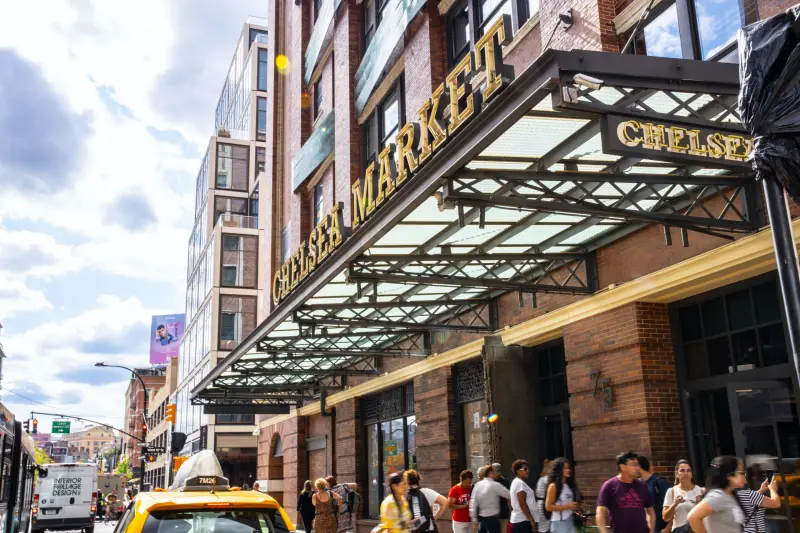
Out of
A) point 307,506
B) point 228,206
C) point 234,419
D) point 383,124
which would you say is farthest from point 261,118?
point 307,506

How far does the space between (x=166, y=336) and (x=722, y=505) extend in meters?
109

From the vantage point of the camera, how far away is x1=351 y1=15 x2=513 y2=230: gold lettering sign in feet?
28.3

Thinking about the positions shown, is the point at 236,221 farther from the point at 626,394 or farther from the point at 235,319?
the point at 626,394

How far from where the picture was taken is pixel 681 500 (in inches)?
351

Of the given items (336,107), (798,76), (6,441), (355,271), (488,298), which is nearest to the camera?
(798,76)

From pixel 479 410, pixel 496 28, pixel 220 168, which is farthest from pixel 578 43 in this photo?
pixel 220 168

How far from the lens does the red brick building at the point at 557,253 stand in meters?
7.93

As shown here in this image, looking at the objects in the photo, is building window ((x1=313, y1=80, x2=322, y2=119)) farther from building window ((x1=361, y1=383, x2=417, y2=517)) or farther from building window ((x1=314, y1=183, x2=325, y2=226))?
building window ((x1=361, y1=383, x2=417, y2=517))

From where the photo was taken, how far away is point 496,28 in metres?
9.59

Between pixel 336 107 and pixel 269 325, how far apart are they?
30.4ft

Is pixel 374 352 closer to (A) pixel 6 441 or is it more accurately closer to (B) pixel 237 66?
(A) pixel 6 441

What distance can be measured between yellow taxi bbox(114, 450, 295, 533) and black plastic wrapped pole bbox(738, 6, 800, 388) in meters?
4.93

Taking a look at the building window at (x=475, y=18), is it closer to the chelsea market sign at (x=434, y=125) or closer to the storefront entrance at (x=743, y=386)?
the chelsea market sign at (x=434, y=125)

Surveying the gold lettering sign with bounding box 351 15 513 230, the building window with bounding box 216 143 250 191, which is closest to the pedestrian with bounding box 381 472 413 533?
the gold lettering sign with bounding box 351 15 513 230
